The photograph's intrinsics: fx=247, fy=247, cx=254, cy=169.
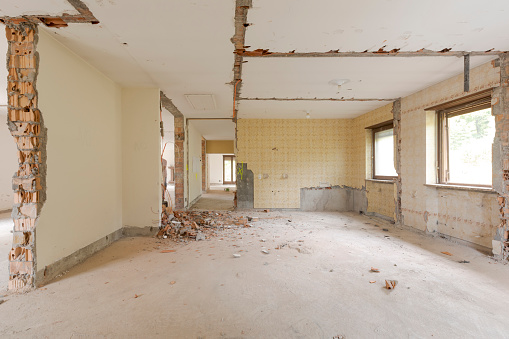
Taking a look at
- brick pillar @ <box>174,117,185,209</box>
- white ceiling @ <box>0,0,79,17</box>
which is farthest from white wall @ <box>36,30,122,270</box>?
Answer: brick pillar @ <box>174,117,185,209</box>

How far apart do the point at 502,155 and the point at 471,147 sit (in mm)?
670

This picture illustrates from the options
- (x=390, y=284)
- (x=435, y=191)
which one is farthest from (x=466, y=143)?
(x=390, y=284)

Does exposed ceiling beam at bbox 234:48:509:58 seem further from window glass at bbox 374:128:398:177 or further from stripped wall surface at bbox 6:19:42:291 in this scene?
window glass at bbox 374:128:398:177

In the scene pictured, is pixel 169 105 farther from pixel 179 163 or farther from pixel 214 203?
pixel 214 203

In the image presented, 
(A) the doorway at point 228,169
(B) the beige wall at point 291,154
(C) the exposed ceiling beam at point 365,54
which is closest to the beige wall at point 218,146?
(A) the doorway at point 228,169

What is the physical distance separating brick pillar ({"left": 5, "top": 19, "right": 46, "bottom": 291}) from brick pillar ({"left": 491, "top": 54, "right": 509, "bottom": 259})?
5.25 metres

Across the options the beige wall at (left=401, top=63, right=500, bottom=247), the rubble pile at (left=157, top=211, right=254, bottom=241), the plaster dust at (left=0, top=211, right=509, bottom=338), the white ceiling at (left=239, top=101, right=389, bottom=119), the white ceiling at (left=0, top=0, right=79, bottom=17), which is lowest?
the plaster dust at (left=0, top=211, right=509, bottom=338)

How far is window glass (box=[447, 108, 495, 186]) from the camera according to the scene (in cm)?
348

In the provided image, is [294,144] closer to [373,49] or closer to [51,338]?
[373,49]

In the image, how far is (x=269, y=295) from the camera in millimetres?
2238

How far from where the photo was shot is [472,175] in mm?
3725

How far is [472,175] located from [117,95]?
571 cm

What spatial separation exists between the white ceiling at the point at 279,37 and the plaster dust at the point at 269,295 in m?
2.53

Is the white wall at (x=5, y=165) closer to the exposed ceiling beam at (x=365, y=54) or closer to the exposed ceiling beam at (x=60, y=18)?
the exposed ceiling beam at (x=60, y=18)
